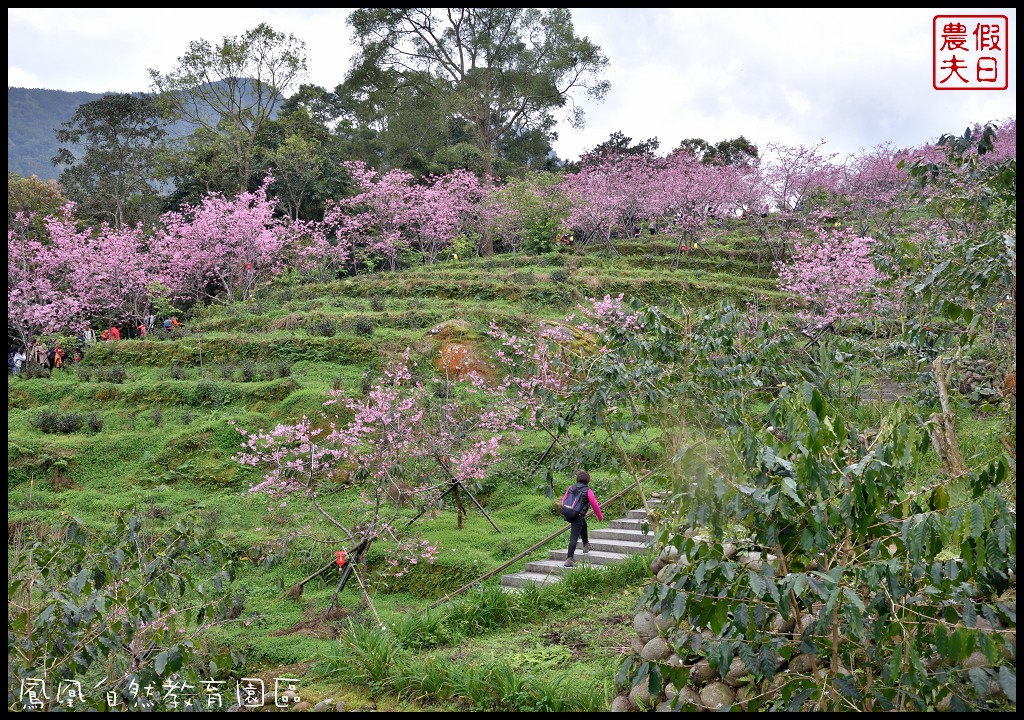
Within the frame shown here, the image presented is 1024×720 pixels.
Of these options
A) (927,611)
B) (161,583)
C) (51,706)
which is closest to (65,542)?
(161,583)

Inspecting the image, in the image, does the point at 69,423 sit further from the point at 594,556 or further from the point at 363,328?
the point at 594,556

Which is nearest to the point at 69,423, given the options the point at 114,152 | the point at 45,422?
the point at 45,422

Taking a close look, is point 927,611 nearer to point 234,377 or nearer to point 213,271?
point 234,377

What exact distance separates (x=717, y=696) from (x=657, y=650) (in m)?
0.55

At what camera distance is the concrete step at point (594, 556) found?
7758 millimetres

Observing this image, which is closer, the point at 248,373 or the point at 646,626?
the point at 646,626

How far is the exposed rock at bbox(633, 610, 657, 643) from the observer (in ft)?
17.2

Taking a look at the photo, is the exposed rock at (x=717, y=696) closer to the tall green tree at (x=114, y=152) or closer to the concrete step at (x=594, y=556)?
the concrete step at (x=594, y=556)

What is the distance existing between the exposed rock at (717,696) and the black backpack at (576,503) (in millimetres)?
3238

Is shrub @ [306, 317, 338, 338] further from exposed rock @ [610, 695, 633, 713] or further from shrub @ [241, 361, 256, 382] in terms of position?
exposed rock @ [610, 695, 633, 713]

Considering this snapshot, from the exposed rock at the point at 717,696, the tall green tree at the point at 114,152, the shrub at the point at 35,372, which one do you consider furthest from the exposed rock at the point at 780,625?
the tall green tree at the point at 114,152

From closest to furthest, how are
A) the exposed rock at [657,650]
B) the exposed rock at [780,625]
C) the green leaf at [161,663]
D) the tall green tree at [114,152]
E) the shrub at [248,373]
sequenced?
the green leaf at [161,663] → the exposed rock at [780,625] → the exposed rock at [657,650] → the shrub at [248,373] → the tall green tree at [114,152]

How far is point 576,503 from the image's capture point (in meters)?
7.68

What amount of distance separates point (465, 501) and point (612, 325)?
5.20 meters
